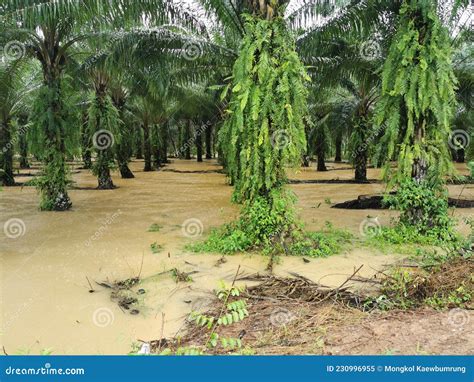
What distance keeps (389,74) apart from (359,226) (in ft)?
10.9

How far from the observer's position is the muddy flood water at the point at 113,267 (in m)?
4.89

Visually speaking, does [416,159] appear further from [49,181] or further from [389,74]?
[49,181]

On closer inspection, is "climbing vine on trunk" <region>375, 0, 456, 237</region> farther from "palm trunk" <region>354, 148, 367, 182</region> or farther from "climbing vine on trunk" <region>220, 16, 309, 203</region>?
"palm trunk" <region>354, 148, 367, 182</region>

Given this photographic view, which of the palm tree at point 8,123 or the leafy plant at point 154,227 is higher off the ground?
the palm tree at point 8,123

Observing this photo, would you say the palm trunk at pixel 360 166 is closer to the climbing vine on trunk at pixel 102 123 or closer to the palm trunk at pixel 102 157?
the climbing vine on trunk at pixel 102 123

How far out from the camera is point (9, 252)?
7766mm

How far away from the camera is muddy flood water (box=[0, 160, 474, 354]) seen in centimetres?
489

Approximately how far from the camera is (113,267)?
22.8ft

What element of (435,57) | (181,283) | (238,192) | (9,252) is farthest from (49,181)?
(435,57)

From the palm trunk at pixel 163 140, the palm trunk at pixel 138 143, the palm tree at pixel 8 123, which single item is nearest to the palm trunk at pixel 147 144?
the palm trunk at pixel 163 140

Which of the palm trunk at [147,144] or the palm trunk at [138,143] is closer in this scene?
the palm trunk at [147,144]

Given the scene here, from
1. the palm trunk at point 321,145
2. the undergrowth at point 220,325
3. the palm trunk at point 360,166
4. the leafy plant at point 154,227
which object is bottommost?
the undergrowth at point 220,325

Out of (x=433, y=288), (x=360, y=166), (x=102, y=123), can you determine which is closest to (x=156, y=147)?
(x=102, y=123)

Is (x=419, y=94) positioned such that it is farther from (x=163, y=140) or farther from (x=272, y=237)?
(x=163, y=140)
